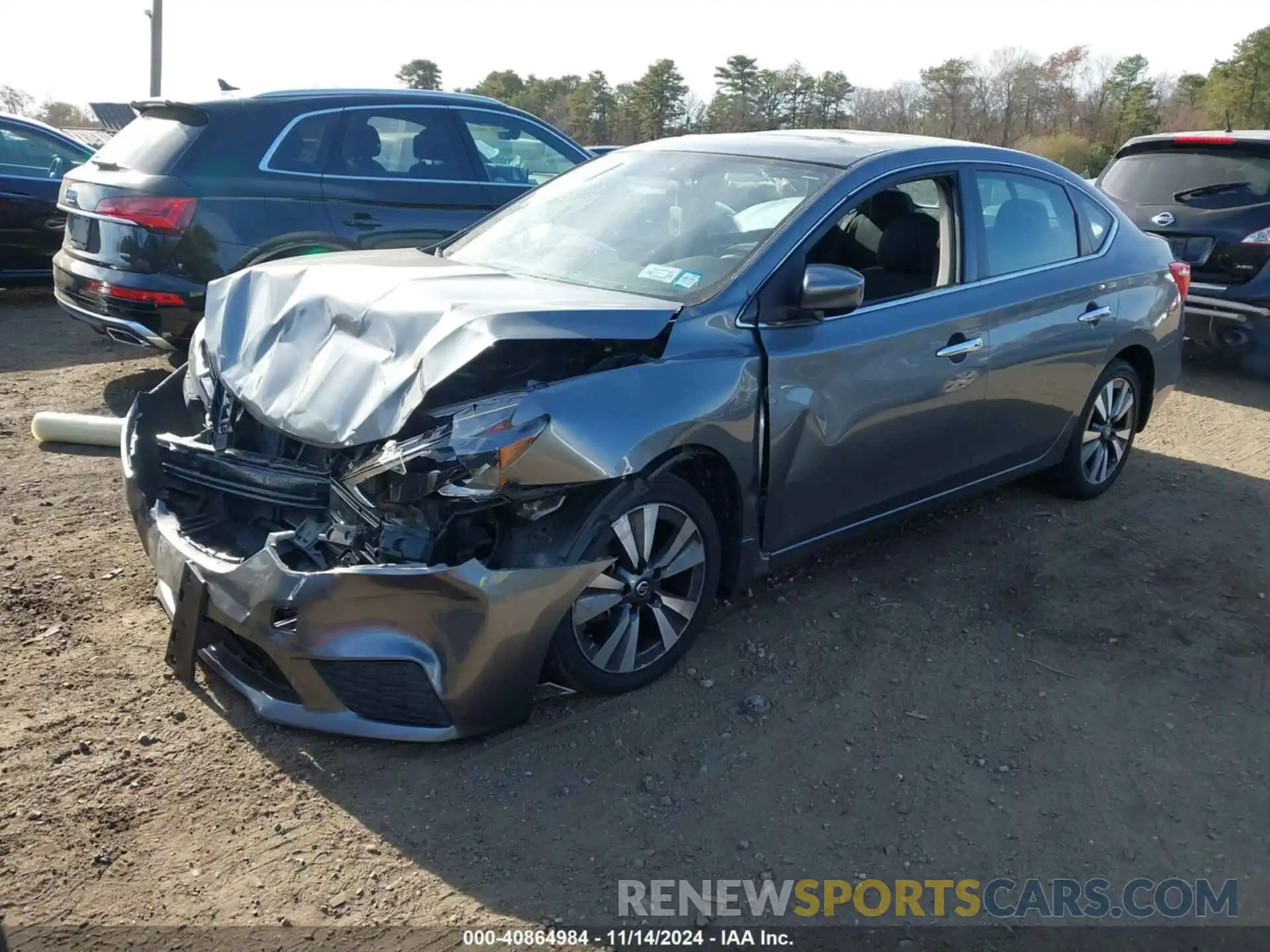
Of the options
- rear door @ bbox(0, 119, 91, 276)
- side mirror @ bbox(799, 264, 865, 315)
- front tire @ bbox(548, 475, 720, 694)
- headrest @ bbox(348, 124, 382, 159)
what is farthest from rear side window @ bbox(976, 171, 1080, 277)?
rear door @ bbox(0, 119, 91, 276)

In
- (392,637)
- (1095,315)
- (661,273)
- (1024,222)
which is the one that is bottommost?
(392,637)

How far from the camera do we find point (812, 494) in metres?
3.91

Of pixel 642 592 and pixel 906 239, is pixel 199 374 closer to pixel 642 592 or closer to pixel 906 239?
pixel 642 592

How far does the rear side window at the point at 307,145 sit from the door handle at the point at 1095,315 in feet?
14.3

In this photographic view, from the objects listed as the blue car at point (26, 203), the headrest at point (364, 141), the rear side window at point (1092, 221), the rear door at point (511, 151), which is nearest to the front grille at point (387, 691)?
the rear side window at point (1092, 221)

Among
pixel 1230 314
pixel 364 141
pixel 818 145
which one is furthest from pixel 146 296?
pixel 1230 314

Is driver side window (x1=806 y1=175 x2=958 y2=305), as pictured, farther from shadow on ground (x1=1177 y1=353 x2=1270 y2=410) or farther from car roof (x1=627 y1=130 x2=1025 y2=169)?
shadow on ground (x1=1177 y1=353 x2=1270 y2=410)

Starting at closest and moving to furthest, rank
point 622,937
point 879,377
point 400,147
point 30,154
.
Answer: point 622,937 < point 879,377 < point 400,147 < point 30,154

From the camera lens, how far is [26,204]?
897 centimetres

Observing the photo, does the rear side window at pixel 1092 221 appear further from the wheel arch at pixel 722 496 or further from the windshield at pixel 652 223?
the wheel arch at pixel 722 496

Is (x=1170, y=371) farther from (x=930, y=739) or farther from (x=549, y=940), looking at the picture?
(x=549, y=940)

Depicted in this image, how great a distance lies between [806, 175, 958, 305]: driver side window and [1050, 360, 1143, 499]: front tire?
53.9 inches

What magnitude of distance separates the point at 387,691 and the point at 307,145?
4.49 meters

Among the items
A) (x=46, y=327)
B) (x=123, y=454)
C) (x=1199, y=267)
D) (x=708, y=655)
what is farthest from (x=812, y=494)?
(x=46, y=327)
